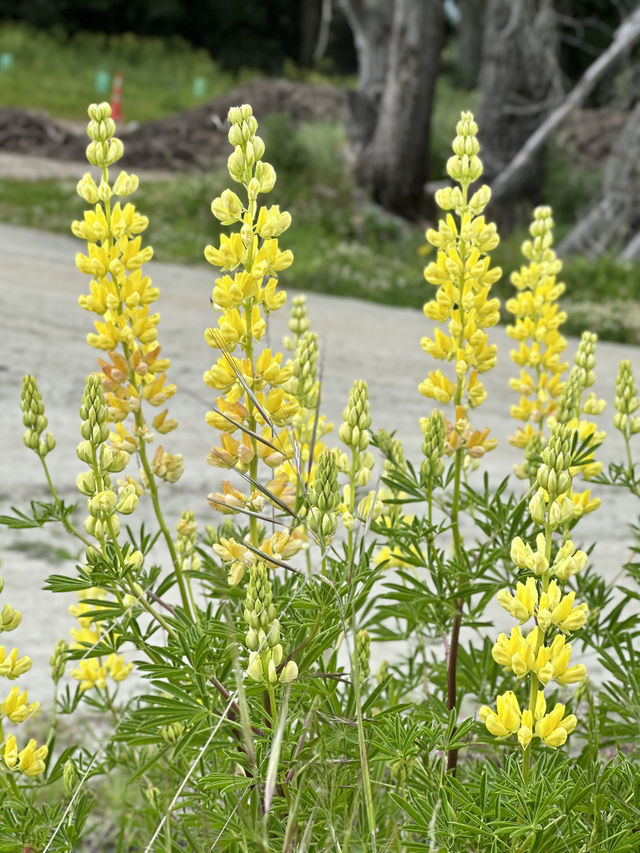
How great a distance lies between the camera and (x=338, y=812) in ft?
5.21

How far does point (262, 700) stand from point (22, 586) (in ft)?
6.96

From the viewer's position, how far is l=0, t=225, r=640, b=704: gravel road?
3.70 m

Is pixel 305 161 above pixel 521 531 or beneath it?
above

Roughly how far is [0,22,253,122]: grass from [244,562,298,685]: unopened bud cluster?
18.8 metres

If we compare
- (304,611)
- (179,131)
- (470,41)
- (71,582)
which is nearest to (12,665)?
(71,582)

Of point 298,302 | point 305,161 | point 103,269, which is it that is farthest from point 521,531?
point 305,161

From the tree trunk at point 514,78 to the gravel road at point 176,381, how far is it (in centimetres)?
248

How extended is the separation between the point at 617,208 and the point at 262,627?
29.5 feet

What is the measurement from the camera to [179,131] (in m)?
16.6

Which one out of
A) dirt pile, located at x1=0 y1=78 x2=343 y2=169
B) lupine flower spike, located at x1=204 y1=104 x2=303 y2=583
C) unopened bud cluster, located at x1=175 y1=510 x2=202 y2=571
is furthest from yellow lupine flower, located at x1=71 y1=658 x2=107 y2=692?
dirt pile, located at x1=0 y1=78 x2=343 y2=169

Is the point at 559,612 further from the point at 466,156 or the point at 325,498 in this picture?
the point at 466,156

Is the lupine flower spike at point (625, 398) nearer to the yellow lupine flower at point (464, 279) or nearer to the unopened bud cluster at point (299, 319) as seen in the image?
the yellow lupine flower at point (464, 279)

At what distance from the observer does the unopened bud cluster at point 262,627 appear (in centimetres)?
120

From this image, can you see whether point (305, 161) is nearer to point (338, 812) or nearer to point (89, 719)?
point (89, 719)
